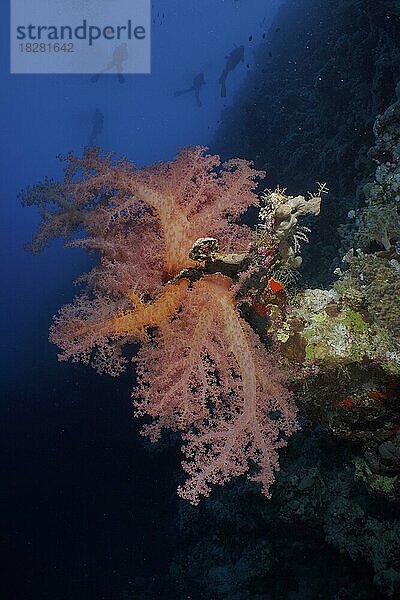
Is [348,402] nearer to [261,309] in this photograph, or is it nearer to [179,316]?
[261,309]

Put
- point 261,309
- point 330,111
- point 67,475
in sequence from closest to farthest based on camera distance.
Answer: point 261,309
point 330,111
point 67,475

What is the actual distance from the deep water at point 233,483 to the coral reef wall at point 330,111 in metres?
0.04

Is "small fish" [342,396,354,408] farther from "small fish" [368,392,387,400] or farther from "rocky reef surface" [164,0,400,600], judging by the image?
"small fish" [368,392,387,400]

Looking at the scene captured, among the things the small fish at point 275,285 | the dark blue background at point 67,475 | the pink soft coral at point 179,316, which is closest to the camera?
the pink soft coral at point 179,316

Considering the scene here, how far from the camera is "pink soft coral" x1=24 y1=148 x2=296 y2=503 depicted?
3232 mm

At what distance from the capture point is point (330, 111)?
10.6m

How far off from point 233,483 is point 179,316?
23.0 feet

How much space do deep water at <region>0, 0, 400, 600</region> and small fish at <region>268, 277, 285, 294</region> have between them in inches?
66.0

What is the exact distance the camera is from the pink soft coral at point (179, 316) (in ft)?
10.6

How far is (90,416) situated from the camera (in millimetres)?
17438

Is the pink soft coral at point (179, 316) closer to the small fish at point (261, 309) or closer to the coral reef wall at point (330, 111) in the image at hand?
the small fish at point (261, 309)

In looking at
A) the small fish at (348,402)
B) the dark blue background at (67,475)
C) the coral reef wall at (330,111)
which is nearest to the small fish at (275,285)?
the small fish at (348,402)

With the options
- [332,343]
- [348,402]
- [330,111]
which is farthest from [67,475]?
[330,111]

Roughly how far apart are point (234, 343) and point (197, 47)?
295ft
